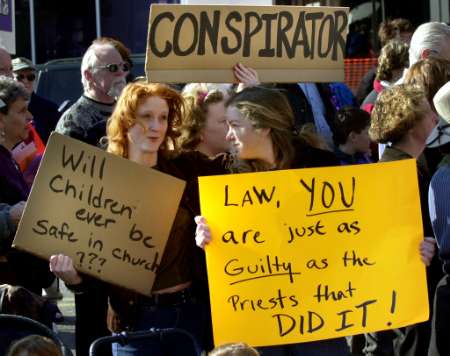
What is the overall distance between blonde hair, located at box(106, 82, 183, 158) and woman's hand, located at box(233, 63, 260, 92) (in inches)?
14.5

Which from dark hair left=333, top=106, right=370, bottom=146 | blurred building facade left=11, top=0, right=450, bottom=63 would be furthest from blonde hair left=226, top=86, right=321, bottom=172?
blurred building facade left=11, top=0, right=450, bottom=63

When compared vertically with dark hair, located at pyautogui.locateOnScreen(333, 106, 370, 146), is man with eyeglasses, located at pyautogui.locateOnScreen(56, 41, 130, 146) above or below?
above

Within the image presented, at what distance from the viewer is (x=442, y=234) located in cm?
468

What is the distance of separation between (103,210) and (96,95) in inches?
76.8

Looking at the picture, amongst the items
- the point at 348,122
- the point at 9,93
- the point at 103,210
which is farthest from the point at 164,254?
the point at 348,122

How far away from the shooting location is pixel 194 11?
520cm

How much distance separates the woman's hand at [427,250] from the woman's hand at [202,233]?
2.80 ft

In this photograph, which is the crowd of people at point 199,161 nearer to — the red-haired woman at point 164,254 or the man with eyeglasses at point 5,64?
the red-haired woman at point 164,254

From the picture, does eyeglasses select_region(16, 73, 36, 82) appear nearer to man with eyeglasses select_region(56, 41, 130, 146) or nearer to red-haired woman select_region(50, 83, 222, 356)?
man with eyeglasses select_region(56, 41, 130, 146)

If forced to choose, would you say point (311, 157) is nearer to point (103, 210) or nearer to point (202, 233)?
point (202, 233)

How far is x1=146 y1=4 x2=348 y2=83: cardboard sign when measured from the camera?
518 centimetres

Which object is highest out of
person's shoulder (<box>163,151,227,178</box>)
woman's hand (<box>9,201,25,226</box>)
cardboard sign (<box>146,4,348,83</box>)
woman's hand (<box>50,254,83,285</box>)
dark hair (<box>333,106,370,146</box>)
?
cardboard sign (<box>146,4,348,83</box>)

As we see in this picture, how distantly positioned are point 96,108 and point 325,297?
220cm

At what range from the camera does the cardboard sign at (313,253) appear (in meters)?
4.59
